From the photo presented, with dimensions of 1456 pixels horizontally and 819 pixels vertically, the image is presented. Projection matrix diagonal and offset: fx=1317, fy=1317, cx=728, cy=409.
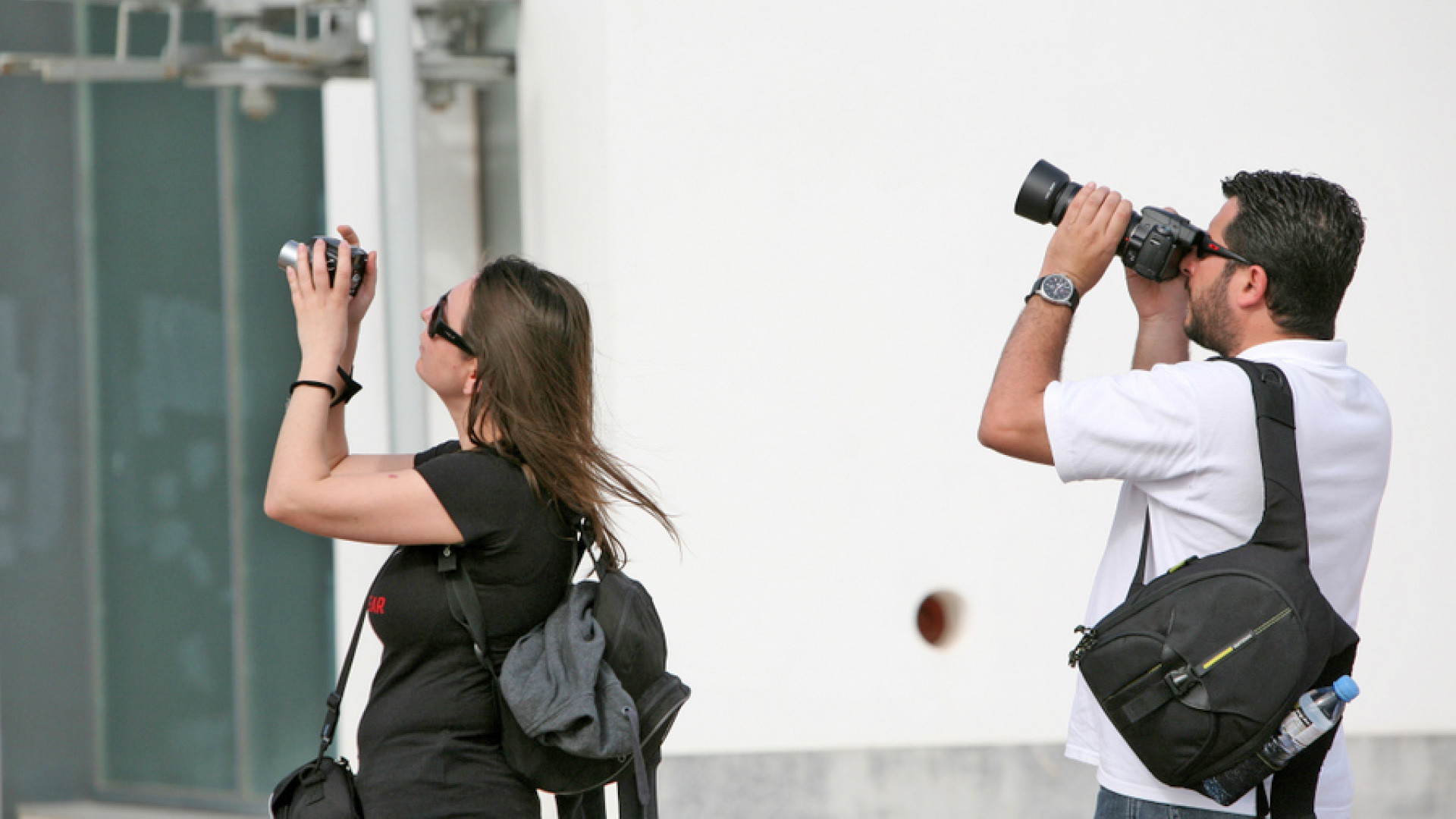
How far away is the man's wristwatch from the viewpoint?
6.34 feet

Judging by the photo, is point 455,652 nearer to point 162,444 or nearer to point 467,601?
point 467,601

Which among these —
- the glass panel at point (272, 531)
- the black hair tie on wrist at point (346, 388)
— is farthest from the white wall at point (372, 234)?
the black hair tie on wrist at point (346, 388)

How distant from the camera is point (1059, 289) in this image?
194 centimetres

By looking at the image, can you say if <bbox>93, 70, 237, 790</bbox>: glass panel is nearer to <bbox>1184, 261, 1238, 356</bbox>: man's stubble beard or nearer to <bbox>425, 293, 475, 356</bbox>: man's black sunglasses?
<bbox>425, 293, 475, 356</bbox>: man's black sunglasses

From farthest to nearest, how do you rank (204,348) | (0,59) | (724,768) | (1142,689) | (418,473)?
(204,348) < (0,59) < (724,768) < (418,473) < (1142,689)

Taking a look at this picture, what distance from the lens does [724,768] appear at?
12.2ft

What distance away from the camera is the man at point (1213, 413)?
1.77 metres

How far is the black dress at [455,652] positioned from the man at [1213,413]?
699mm

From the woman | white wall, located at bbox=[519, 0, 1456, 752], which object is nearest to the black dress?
the woman

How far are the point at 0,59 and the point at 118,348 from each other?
129 cm

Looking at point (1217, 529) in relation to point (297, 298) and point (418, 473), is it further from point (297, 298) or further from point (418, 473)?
point (297, 298)

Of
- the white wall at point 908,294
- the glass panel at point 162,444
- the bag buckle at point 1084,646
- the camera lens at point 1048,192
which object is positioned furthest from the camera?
the glass panel at point 162,444

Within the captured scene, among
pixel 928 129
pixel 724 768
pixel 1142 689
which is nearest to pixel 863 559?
pixel 724 768

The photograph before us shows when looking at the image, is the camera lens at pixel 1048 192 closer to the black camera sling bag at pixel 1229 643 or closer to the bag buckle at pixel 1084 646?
the black camera sling bag at pixel 1229 643
